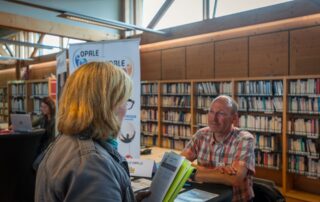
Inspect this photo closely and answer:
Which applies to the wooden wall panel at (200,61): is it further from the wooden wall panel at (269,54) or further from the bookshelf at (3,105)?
the bookshelf at (3,105)

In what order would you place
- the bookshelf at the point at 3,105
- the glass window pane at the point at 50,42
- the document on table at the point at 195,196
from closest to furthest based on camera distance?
the document on table at the point at 195,196 → the glass window pane at the point at 50,42 → the bookshelf at the point at 3,105

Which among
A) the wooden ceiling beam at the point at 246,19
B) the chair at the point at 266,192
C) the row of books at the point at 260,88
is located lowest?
the chair at the point at 266,192

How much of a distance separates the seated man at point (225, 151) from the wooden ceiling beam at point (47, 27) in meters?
5.20

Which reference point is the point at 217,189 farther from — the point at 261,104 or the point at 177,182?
the point at 261,104

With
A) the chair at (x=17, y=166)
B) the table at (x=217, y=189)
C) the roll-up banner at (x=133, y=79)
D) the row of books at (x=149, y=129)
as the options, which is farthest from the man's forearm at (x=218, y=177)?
the row of books at (x=149, y=129)

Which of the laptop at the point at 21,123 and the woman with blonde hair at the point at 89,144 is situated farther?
the laptop at the point at 21,123

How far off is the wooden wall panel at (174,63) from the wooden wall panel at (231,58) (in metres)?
0.96

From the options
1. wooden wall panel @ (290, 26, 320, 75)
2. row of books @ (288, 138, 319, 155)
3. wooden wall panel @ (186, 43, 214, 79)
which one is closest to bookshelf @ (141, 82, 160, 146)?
wooden wall panel @ (186, 43, 214, 79)

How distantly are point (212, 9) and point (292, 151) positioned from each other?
3510 millimetres

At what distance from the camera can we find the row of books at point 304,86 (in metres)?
4.87

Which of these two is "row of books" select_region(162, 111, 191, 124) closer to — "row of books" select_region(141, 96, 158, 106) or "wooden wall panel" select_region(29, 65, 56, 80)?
"row of books" select_region(141, 96, 158, 106)

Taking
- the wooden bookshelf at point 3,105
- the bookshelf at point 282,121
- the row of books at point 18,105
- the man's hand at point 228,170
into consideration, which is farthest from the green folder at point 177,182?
the wooden bookshelf at point 3,105

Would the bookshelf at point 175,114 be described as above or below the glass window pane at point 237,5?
below

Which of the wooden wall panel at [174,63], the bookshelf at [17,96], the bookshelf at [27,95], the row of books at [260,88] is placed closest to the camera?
the row of books at [260,88]
